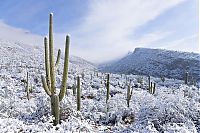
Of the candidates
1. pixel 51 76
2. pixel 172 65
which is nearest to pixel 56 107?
pixel 51 76

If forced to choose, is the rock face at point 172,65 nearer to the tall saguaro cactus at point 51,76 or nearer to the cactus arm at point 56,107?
the tall saguaro cactus at point 51,76

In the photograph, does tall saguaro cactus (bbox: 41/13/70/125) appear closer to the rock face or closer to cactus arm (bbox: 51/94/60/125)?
cactus arm (bbox: 51/94/60/125)

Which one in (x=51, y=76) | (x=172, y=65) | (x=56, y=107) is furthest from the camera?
(x=172, y=65)

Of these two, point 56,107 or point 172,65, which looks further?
point 172,65

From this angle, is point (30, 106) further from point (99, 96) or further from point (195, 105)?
point (99, 96)

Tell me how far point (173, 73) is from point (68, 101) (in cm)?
6584

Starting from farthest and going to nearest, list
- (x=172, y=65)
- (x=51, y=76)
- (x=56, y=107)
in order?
(x=172, y=65) → (x=51, y=76) → (x=56, y=107)

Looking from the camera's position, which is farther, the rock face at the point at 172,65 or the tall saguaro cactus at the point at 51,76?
the rock face at the point at 172,65

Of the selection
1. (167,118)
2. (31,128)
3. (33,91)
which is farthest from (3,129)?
(33,91)

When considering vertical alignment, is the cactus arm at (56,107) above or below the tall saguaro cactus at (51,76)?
below

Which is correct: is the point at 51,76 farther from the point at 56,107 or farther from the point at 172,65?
the point at 172,65

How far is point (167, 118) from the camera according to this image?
12164 millimetres

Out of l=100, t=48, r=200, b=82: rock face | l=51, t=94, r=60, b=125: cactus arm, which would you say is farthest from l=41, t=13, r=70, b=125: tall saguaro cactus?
l=100, t=48, r=200, b=82: rock face

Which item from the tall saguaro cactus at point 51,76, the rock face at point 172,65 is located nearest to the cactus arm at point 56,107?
the tall saguaro cactus at point 51,76
